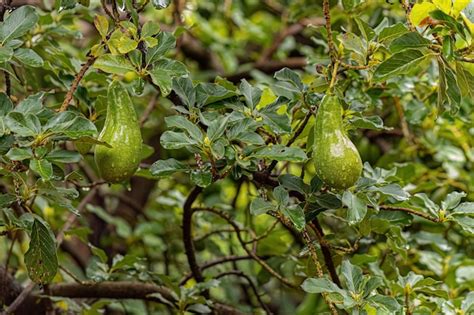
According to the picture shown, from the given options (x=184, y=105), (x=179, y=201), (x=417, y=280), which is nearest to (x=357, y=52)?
(x=184, y=105)

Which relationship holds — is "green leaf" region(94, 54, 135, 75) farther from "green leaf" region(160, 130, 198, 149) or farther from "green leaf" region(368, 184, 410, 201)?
"green leaf" region(368, 184, 410, 201)

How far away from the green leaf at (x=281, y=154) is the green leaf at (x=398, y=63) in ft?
0.40

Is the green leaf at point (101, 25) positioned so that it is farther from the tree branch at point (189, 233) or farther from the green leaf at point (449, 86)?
the green leaf at point (449, 86)

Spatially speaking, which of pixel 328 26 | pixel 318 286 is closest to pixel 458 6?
pixel 328 26

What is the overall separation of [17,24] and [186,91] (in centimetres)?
21

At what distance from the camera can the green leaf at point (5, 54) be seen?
0.82 m

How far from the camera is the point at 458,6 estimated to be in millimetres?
833

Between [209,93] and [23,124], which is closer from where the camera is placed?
[23,124]

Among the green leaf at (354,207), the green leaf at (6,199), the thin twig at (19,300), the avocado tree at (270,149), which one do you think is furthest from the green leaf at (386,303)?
the thin twig at (19,300)

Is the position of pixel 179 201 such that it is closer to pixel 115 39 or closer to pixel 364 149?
pixel 364 149

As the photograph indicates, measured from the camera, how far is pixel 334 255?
1054 mm

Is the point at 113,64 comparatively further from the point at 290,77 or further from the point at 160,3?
the point at 290,77

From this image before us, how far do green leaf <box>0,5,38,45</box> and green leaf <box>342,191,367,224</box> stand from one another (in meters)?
0.42

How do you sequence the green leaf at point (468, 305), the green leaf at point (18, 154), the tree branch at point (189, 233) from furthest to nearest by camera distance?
the tree branch at point (189, 233) → the green leaf at point (468, 305) → the green leaf at point (18, 154)
